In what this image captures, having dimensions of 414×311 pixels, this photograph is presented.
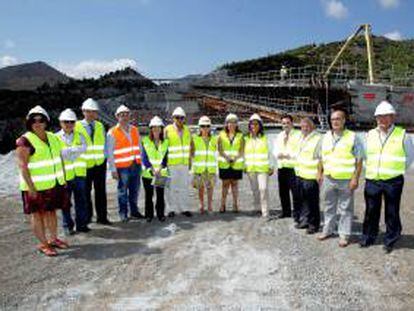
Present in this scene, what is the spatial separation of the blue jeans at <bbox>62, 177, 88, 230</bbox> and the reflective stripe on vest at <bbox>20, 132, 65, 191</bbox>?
901 mm

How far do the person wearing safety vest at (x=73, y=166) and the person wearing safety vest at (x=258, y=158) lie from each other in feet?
8.78

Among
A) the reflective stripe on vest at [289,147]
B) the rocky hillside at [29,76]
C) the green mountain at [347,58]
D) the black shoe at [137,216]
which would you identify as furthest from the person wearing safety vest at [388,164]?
the green mountain at [347,58]

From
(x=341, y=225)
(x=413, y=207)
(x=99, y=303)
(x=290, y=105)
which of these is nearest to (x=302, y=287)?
(x=341, y=225)

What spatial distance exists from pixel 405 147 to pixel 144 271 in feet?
11.7

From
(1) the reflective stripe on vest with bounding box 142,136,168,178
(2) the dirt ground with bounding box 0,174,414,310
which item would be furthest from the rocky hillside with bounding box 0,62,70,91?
(2) the dirt ground with bounding box 0,174,414,310

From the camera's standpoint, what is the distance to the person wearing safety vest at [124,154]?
739 cm

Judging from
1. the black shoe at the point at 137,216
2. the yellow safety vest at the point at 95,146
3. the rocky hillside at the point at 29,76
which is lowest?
the black shoe at the point at 137,216

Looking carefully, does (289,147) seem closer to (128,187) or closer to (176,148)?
(176,148)

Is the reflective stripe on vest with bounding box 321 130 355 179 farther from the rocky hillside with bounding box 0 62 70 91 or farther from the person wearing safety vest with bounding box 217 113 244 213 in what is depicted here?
the rocky hillside with bounding box 0 62 70 91

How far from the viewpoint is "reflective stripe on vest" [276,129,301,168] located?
23.4 feet

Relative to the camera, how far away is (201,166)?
7.93m

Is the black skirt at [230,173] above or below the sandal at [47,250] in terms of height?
above

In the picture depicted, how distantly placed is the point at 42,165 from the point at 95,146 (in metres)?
1.40

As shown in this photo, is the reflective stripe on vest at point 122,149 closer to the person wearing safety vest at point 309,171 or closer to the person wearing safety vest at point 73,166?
the person wearing safety vest at point 73,166
